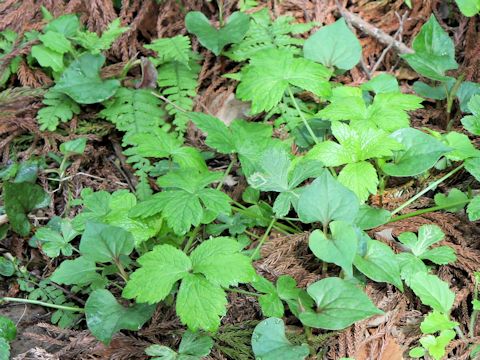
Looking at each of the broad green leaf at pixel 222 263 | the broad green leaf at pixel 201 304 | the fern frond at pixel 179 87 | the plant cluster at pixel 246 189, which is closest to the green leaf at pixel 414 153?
the plant cluster at pixel 246 189

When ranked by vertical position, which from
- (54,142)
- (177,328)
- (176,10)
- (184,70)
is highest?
(176,10)

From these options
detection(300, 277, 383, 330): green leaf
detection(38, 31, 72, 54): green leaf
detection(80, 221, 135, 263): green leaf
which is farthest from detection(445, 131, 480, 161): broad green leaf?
detection(38, 31, 72, 54): green leaf

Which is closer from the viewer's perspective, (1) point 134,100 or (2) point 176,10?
(1) point 134,100

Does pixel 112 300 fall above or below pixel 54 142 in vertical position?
below

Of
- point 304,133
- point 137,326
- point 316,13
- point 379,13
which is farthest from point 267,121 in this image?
point 137,326

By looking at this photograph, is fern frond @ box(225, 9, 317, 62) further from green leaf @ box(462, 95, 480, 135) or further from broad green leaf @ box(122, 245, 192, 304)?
broad green leaf @ box(122, 245, 192, 304)

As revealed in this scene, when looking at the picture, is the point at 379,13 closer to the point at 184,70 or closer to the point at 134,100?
the point at 184,70

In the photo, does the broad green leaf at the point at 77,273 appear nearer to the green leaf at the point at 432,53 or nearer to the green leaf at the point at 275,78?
the green leaf at the point at 275,78

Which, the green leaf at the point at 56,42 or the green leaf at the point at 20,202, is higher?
the green leaf at the point at 56,42
